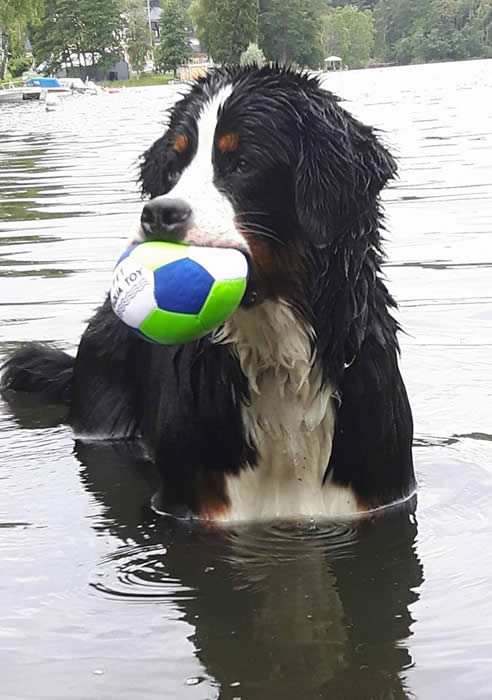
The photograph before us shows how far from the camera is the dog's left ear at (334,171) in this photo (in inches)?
163

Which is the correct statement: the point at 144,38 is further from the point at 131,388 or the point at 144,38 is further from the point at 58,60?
the point at 131,388

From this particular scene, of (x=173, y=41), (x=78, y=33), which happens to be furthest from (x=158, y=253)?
(x=173, y=41)

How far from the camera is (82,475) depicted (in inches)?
210

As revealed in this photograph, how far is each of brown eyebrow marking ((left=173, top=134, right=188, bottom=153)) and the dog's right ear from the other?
0.23ft

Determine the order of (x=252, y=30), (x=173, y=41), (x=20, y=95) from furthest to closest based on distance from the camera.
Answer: (x=173, y=41) < (x=252, y=30) < (x=20, y=95)

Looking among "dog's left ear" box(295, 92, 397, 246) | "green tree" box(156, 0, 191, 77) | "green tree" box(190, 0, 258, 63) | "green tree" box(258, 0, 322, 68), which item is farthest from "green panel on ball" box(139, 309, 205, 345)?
"green tree" box(156, 0, 191, 77)

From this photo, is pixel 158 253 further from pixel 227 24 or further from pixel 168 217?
pixel 227 24

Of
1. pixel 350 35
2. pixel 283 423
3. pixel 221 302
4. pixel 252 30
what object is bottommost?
pixel 283 423

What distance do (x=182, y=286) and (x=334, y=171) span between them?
799 millimetres

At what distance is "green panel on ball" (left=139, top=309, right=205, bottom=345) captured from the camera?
151 inches

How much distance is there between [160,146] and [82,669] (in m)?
2.08

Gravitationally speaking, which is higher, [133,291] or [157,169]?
[157,169]

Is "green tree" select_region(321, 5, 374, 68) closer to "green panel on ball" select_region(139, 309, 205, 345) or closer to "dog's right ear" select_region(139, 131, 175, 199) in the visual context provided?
"dog's right ear" select_region(139, 131, 175, 199)

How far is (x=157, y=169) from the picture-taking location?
15.4 feet
